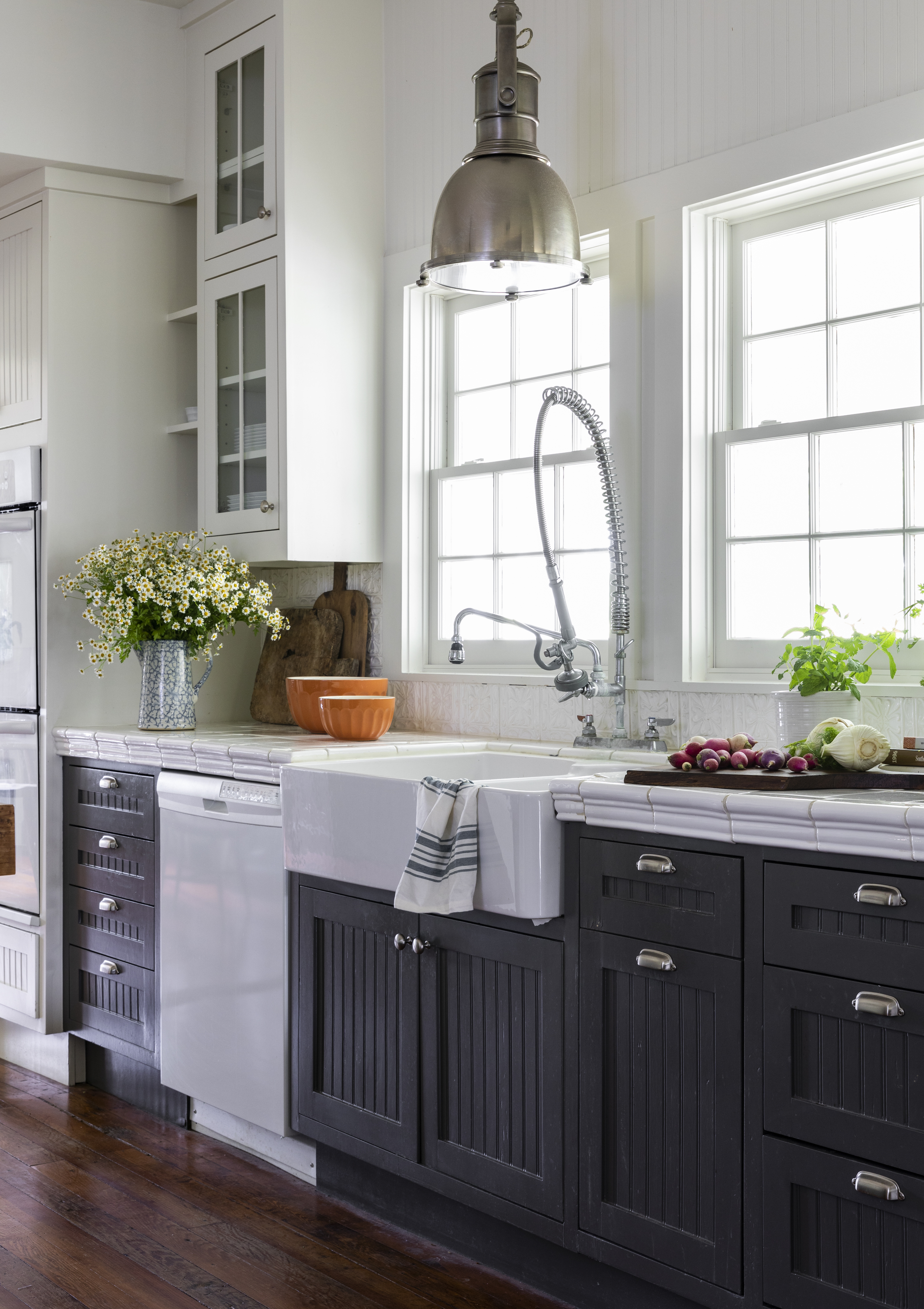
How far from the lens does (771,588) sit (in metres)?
2.83

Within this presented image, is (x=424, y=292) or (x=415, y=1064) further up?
(x=424, y=292)

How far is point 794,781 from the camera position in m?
2.02

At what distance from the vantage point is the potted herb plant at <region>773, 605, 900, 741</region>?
2.43m

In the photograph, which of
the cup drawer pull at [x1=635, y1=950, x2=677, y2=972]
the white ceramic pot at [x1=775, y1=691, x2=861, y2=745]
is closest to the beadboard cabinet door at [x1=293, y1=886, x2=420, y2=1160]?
the cup drawer pull at [x1=635, y1=950, x2=677, y2=972]

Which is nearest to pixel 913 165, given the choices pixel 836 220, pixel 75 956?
pixel 836 220

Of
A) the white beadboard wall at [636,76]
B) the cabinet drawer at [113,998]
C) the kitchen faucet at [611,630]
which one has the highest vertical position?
the white beadboard wall at [636,76]

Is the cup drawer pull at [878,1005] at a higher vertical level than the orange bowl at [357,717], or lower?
lower

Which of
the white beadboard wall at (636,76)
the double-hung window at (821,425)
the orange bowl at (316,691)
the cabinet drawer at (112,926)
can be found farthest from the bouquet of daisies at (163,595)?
the double-hung window at (821,425)

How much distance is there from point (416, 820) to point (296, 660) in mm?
1575

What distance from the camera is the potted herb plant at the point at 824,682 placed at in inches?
95.7

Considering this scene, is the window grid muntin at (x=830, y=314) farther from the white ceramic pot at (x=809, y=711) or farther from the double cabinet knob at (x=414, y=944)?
the double cabinet knob at (x=414, y=944)

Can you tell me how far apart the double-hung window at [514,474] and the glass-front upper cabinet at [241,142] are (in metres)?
0.59

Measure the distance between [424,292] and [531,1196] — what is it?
7.93ft

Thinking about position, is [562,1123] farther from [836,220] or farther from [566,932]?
[836,220]
